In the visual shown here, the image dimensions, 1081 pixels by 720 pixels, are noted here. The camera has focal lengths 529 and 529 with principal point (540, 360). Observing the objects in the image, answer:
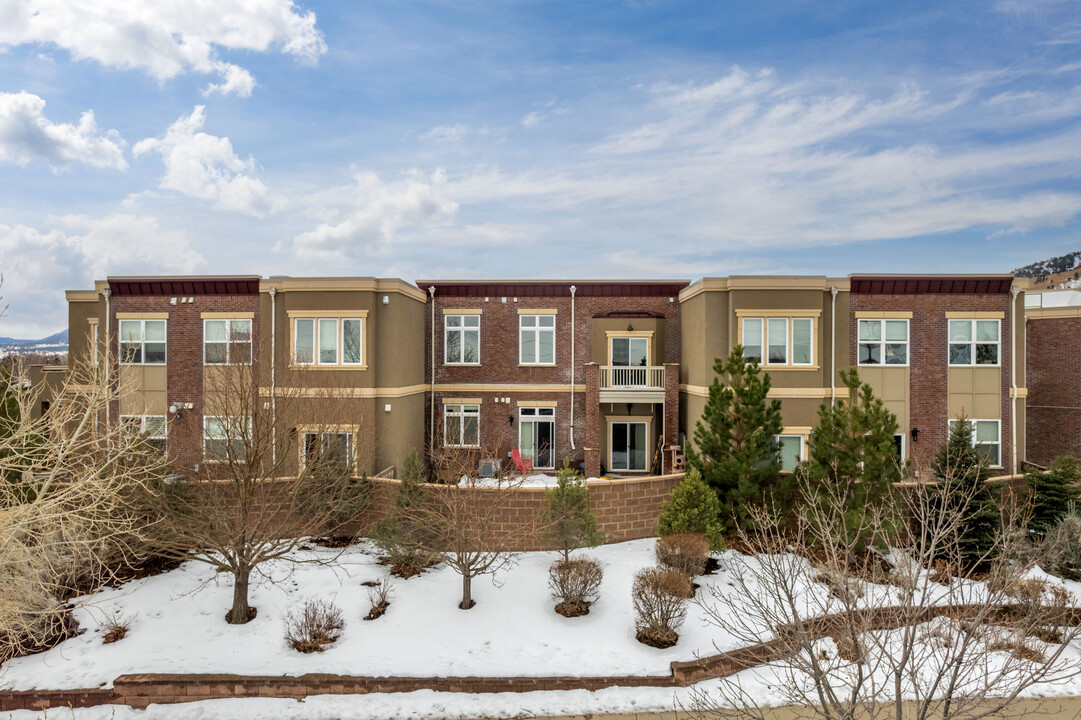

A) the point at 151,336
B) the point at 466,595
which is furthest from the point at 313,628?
the point at 151,336

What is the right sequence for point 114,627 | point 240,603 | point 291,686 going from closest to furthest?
point 291,686, point 114,627, point 240,603

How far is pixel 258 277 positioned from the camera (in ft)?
53.0

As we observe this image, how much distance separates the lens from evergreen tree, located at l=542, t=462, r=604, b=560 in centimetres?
1134

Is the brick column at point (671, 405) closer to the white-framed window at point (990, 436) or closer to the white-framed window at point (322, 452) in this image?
the white-framed window at point (990, 436)

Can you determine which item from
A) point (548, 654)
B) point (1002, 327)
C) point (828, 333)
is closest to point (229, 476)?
point (548, 654)

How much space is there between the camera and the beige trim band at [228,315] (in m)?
16.3

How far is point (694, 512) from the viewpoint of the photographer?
11328mm

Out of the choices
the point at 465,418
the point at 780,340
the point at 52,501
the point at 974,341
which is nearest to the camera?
the point at 52,501

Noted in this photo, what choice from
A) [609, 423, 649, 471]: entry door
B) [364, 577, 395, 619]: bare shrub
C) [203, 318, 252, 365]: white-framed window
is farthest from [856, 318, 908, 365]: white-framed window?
[203, 318, 252, 365]: white-framed window

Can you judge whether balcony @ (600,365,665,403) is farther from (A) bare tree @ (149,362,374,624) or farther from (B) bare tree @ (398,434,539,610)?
(A) bare tree @ (149,362,374,624)

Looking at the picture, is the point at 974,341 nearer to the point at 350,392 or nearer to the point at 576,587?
the point at 576,587

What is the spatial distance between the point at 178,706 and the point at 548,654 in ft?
19.0

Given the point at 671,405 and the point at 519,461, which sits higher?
the point at 671,405

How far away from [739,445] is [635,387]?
4.98 meters
